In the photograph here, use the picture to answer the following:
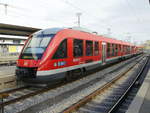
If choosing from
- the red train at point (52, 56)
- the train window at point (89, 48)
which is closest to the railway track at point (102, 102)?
the red train at point (52, 56)

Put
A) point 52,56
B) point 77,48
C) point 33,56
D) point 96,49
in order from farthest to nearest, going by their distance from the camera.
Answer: point 96,49 < point 77,48 < point 33,56 < point 52,56

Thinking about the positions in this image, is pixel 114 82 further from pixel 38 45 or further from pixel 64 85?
pixel 38 45

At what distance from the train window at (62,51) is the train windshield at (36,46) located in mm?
617

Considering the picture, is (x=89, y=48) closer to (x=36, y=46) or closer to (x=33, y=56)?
(x=36, y=46)

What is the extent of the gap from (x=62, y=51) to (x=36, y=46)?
132 centimetres

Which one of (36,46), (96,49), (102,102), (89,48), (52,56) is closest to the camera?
(102,102)

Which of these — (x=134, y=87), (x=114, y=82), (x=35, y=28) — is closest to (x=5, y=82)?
(x=114, y=82)

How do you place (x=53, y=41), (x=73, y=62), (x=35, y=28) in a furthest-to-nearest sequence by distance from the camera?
(x=35, y=28) → (x=73, y=62) → (x=53, y=41)

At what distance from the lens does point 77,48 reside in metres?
8.74

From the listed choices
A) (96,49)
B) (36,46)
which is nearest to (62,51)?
(36,46)

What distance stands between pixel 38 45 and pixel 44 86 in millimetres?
2042

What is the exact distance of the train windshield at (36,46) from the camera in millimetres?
7051

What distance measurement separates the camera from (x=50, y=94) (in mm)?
6602

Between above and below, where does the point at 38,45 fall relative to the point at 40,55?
above
